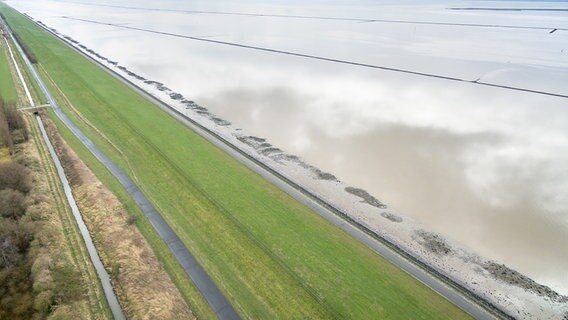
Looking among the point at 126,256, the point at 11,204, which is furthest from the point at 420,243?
the point at 11,204

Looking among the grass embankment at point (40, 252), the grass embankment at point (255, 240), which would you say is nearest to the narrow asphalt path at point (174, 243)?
the grass embankment at point (255, 240)

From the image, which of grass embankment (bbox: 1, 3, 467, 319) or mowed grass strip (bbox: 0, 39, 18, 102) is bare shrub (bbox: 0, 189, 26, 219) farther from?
mowed grass strip (bbox: 0, 39, 18, 102)

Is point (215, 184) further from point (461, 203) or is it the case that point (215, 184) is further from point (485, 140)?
point (485, 140)

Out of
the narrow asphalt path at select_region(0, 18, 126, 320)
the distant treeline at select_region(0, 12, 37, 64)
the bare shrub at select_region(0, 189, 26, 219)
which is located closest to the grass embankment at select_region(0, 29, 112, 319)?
the bare shrub at select_region(0, 189, 26, 219)

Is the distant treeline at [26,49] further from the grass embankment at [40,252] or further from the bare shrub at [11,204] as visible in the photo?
the bare shrub at [11,204]

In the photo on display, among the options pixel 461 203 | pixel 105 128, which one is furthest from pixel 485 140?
pixel 105 128

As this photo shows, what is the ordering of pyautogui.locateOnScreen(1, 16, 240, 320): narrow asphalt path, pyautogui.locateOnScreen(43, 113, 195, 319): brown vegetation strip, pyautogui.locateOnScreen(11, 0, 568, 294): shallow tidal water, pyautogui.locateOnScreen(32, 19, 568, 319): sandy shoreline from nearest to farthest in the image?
pyautogui.locateOnScreen(43, 113, 195, 319): brown vegetation strip → pyautogui.locateOnScreen(1, 16, 240, 320): narrow asphalt path → pyautogui.locateOnScreen(32, 19, 568, 319): sandy shoreline → pyautogui.locateOnScreen(11, 0, 568, 294): shallow tidal water
